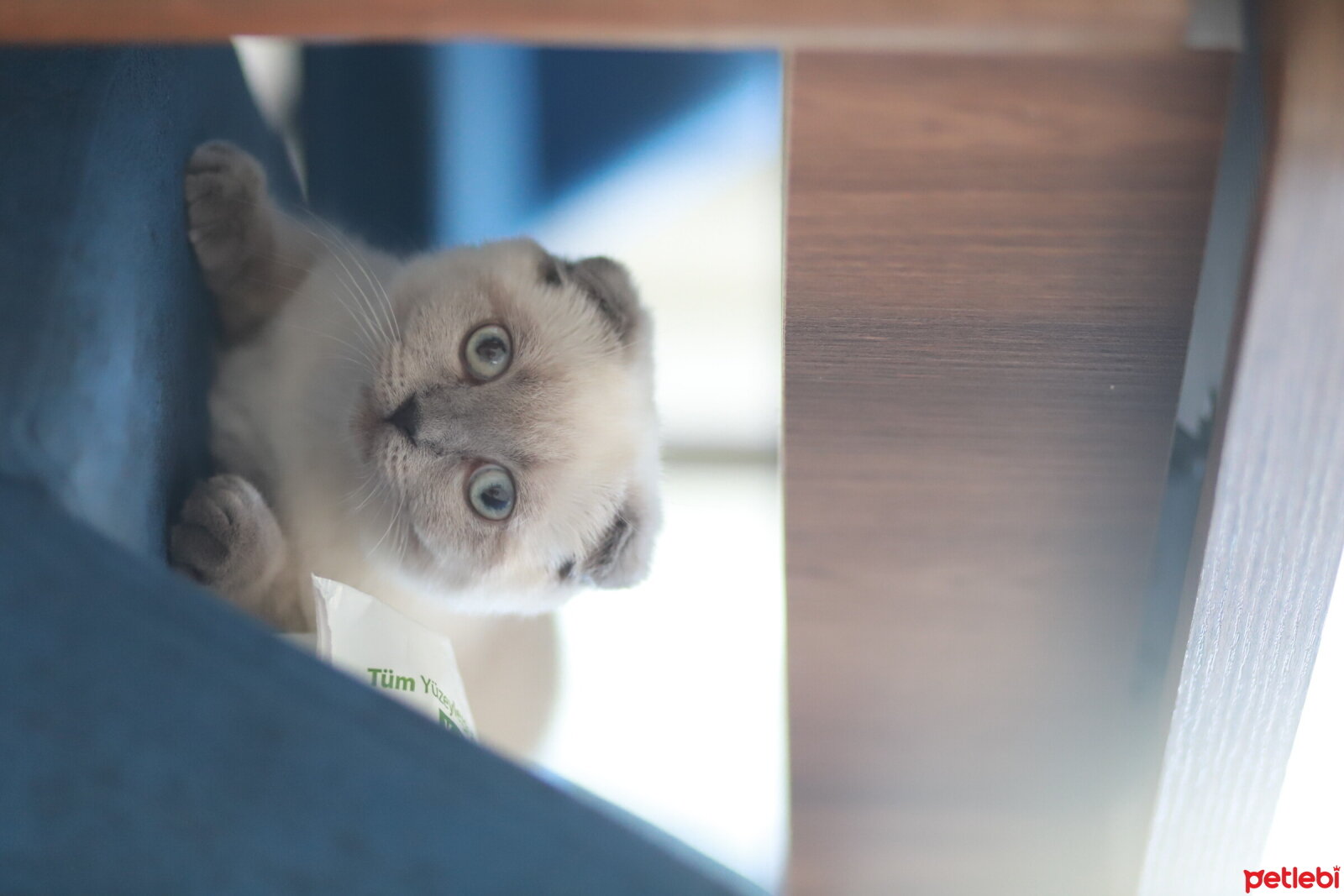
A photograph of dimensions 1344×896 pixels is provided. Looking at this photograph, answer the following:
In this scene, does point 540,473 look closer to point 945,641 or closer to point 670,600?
point 945,641

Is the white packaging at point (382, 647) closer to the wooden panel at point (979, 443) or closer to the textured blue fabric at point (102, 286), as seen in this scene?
the textured blue fabric at point (102, 286)

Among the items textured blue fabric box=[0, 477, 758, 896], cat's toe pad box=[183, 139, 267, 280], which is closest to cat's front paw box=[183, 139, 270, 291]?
cat's toe pad box=[183, 139, 267, 280]

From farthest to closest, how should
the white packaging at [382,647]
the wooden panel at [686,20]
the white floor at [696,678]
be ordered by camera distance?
the white floor at [696,678], the white packaging at [382,647], the wooden panel at [686,20]

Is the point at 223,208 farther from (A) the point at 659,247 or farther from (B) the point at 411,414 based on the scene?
(A) the point at 659,247

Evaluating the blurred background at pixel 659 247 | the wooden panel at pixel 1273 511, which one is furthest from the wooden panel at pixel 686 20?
the blurred background at pixel 659 247

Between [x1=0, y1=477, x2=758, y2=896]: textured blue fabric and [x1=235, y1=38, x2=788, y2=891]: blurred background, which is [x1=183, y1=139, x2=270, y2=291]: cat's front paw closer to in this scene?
[x1=235, y1=38, x2=788, y2=891]: blurred background

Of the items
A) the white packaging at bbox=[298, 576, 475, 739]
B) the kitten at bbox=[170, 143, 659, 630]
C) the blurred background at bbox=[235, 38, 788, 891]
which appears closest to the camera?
the white packaging at bbox=[298, 576, 475, 739]

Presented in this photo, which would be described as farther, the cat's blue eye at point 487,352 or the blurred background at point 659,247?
the blurred background at point 659,247
